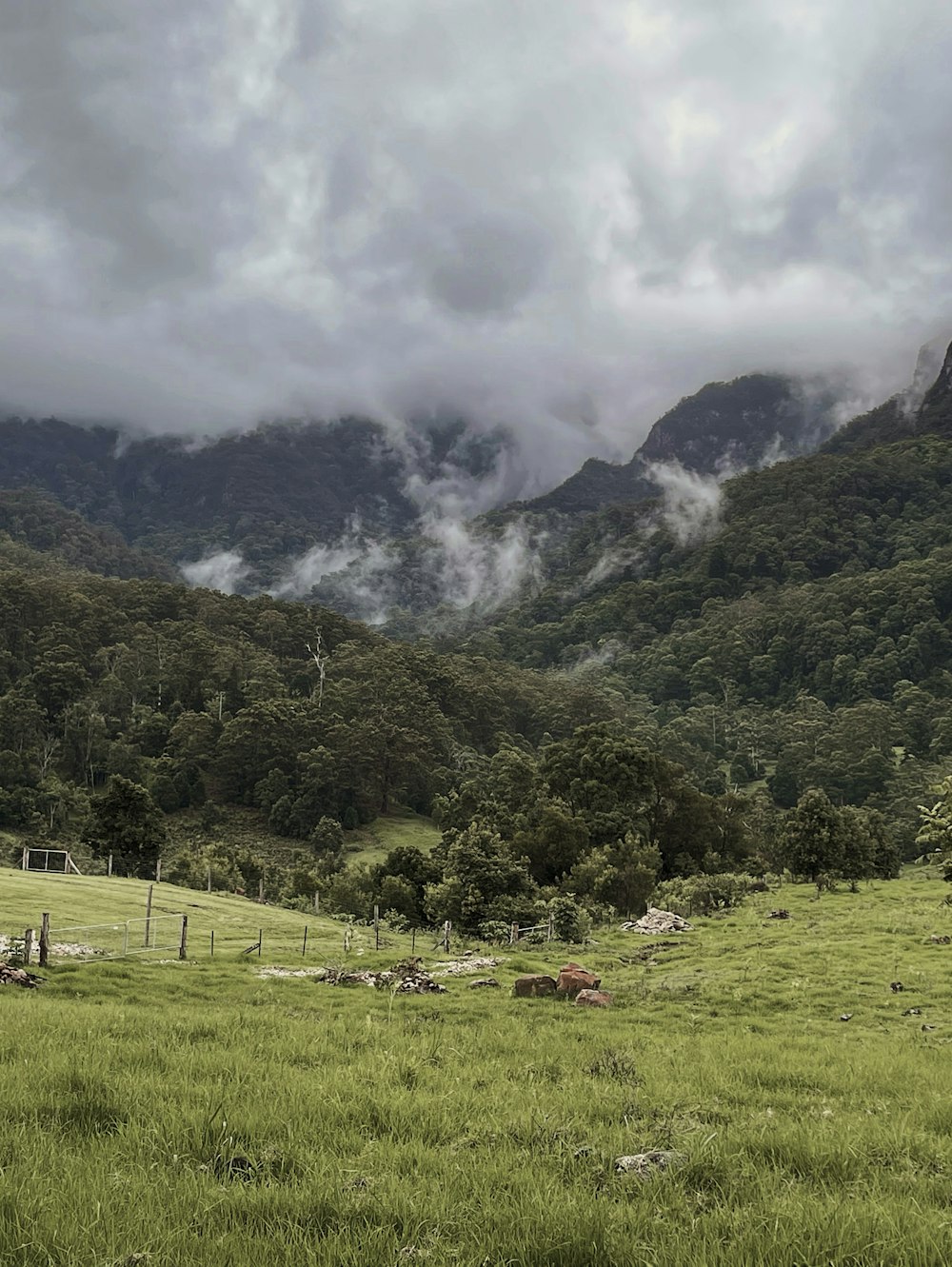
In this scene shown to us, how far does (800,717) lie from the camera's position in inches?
5694

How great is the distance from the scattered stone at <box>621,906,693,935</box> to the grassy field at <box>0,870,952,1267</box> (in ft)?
90.1

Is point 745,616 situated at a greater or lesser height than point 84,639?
greater

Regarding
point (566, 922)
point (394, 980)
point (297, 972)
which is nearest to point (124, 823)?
point (566, 922)

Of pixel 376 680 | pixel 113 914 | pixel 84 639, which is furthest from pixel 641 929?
pixel 84 639

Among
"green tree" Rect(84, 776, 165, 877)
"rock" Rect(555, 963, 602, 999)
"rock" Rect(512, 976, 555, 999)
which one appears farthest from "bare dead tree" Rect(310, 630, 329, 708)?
"rock" Rect(555, 963, 602, 999)

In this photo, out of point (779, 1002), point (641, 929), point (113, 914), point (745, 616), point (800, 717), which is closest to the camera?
point (779, 1002)

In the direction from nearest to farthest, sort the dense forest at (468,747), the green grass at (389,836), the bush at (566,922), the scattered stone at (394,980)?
1. the scattered stone at (394,980)
2. the bush at (566,922)
3. the dense forest at (468,747)
4. the green grass at (389,836)

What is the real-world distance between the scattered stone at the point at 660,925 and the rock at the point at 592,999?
69.9ft

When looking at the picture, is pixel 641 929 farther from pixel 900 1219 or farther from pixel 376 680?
pixel 376 680

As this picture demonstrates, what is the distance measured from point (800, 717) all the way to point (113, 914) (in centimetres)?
13279

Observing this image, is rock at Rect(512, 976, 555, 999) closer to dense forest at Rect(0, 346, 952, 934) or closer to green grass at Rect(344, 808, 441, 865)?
dense forest at Rect(0, 346, 952, 934)

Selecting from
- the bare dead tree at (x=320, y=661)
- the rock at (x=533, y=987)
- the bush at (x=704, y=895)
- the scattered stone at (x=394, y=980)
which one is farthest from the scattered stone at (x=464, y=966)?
the bare dead tree at (x=320, y=661)

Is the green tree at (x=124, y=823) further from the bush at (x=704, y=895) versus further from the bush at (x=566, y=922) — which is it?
the bush at (x=704, y=895)

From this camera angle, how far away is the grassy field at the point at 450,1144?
13.0ft
